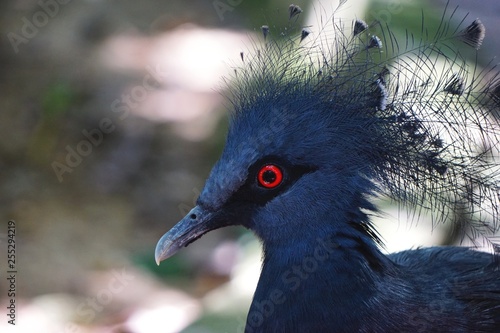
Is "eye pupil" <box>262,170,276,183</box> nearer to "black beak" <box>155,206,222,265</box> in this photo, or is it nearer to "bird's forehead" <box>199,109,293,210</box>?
"bird's forehead" <box>199,109,293,210</box>

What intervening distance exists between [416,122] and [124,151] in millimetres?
3624

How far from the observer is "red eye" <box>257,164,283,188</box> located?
105 inches

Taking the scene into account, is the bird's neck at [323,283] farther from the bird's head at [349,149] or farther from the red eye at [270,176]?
the red eye at [270,176]

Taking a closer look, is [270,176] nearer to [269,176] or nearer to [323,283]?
[269,176]

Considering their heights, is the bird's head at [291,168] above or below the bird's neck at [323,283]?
above

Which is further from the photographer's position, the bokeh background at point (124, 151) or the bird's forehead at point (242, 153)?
the bokeh background at point (124, 151)

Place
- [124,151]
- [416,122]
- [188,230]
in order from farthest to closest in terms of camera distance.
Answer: [124,151]
[188,230]
[416,122]

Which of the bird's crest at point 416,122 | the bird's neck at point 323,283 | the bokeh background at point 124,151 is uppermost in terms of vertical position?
the bokeh background at point 124,151

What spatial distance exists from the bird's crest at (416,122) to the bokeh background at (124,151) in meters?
1.29

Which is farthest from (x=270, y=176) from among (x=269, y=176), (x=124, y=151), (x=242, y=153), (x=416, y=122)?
(x=124, y=151)

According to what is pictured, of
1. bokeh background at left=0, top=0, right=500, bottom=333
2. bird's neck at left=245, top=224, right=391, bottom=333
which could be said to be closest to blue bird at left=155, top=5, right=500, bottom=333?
bird's neck at left=245, top=224, right=391, bottom=333

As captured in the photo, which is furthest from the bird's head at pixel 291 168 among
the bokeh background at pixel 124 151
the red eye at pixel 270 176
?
the bokeh background at pixel 124 151

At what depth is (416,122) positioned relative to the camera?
2596mm

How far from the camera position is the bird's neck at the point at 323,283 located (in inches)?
102
